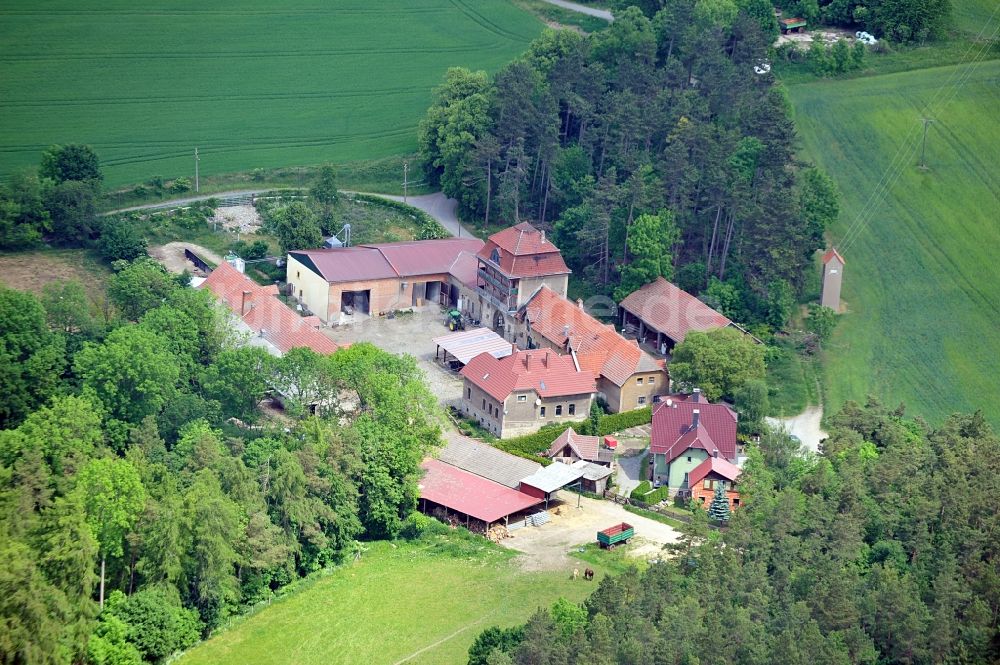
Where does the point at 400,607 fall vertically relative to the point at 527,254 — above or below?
below

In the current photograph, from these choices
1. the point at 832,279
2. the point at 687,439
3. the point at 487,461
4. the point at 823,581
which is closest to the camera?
the point at 823,581

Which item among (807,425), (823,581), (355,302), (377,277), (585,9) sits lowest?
(355,302)

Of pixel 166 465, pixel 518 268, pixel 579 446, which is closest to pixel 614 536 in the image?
pixel 579 446

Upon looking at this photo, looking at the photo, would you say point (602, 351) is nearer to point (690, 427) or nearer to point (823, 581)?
point (690, 427)

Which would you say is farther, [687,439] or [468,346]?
[468,346]

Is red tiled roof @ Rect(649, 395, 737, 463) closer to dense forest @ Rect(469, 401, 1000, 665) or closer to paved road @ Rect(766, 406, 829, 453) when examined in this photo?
dense forest @ Rect(469, 401, 1000, 665)

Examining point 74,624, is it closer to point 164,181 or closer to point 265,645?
point 265,645
